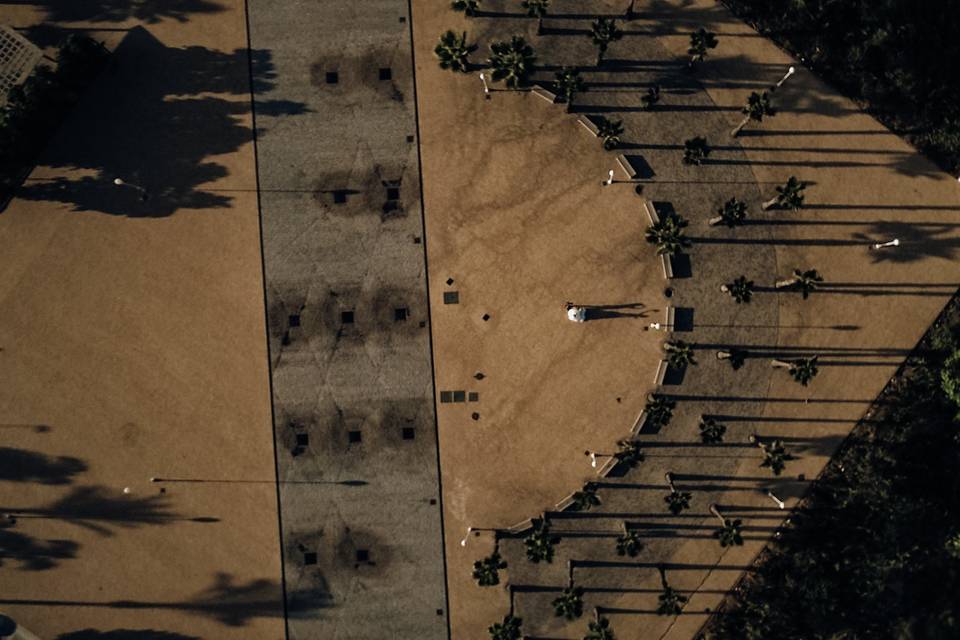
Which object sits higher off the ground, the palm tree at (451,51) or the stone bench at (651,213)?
the palm tree at (451,51)

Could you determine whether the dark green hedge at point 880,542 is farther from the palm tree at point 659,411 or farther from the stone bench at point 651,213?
the stone bench at point 651,213

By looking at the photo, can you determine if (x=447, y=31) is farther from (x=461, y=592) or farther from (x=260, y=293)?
(x=461, y=592)

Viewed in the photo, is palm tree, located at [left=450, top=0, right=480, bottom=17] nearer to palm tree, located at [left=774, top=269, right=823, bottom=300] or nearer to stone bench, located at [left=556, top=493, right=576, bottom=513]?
palm tree, located at [left=774, top=269, right=823, bottom=300]

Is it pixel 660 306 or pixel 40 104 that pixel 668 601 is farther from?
pixel 40 104

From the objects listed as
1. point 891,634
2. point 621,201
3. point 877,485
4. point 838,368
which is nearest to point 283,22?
point 621,201

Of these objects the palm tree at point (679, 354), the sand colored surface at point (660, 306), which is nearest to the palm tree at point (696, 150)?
the sand colored surface at point (660, 306)

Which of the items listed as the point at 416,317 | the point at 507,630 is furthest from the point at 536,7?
the point at 507,630

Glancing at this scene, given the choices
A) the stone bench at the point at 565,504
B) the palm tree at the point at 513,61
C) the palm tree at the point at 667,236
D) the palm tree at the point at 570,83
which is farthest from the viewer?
the stone bench at the point at 565,504
